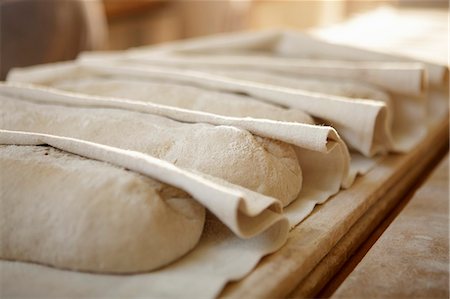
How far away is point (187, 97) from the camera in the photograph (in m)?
1.05

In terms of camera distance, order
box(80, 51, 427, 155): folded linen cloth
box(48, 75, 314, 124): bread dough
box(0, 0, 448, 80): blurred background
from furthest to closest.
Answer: box(0, 0, 448, 80): blurred background
box(80, 51, 427, 155): folded linen cloth
box(48, 75, 314, 124): bread dough

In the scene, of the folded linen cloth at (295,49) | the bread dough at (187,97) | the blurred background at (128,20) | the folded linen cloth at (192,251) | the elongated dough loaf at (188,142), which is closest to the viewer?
the folded linen cloth at (192,251)

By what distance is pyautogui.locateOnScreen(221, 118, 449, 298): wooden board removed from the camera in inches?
25.3

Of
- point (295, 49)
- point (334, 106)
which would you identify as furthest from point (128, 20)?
point (334, 106)

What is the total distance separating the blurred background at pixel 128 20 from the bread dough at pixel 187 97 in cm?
130

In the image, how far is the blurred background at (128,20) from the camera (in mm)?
2404

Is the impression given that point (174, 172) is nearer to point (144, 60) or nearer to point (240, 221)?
point (240, 221)

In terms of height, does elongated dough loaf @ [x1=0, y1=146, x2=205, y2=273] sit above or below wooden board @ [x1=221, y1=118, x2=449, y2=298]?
above

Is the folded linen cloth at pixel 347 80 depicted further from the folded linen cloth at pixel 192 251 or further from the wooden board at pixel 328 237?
the folded linen cloth at pixel 192 251

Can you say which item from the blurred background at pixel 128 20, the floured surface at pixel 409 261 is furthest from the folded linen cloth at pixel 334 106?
the blurred background at pixel 128 20

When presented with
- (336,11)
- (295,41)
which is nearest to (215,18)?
(336,11)

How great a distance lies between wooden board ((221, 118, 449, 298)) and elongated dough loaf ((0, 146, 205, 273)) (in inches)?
3.7

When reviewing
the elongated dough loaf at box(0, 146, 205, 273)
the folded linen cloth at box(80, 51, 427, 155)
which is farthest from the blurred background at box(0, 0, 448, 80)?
the elongated dough loaf at box(0, 146, 205, 273)

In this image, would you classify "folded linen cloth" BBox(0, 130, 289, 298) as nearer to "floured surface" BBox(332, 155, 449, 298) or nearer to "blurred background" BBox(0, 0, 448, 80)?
"floured surface" BBox(332, 155, 449, 298)
